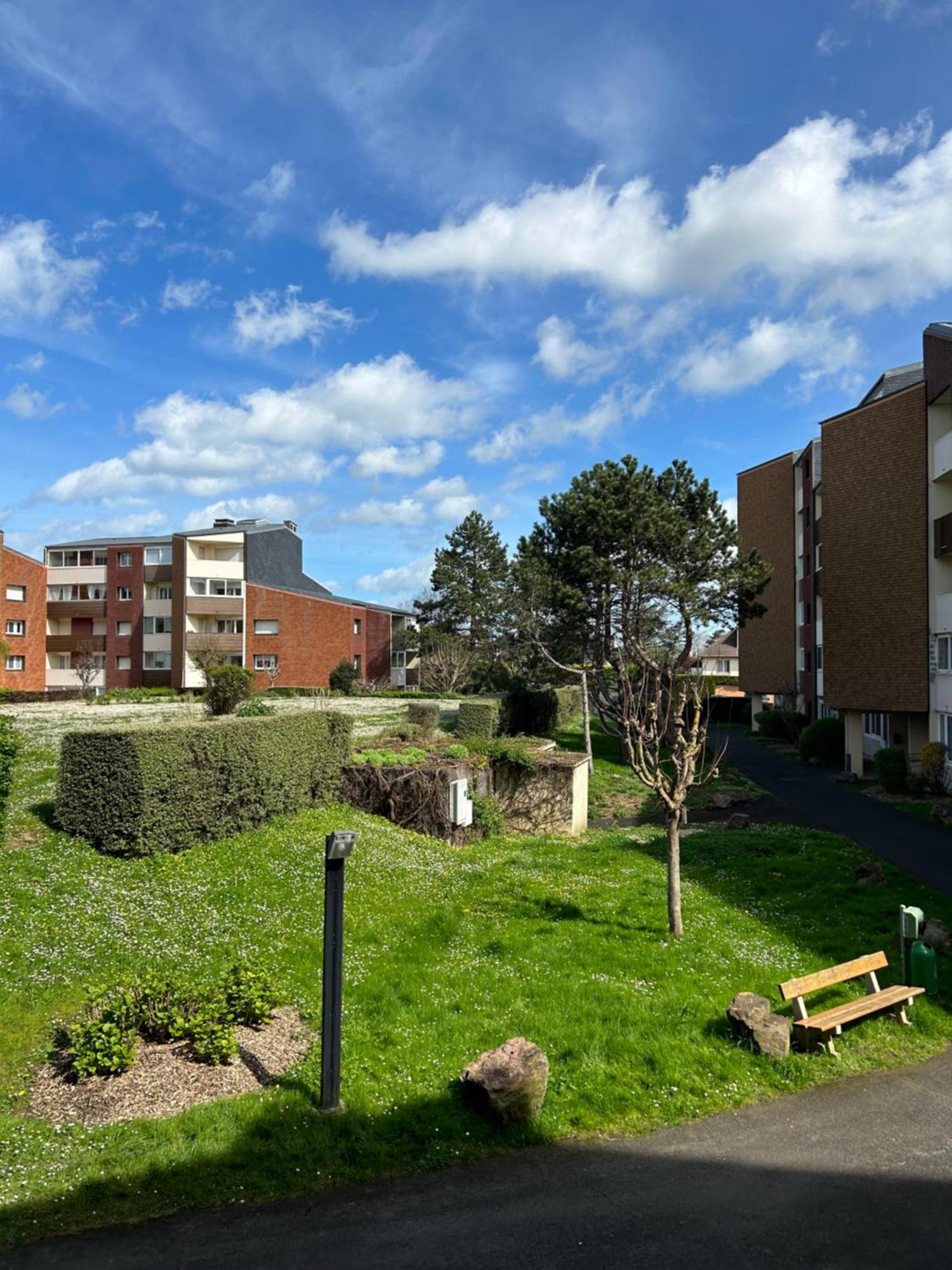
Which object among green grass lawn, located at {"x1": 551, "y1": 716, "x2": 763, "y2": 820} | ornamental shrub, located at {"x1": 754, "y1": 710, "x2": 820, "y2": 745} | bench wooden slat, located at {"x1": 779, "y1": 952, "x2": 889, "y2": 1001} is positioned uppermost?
bench wooden slat, located at {"x1": 779, "y1": 952, "x2": 889, "y2": 1001}

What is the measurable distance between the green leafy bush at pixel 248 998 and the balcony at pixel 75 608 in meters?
58.0

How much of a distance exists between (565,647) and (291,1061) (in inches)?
1311

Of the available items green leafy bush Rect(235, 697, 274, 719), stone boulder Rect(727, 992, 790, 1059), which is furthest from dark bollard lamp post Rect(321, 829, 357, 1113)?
green leafy bush Rect(235, 697, 274, 719)

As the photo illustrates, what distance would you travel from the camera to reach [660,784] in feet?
37.8

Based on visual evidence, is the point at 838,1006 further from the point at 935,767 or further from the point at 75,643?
the point at 75,643

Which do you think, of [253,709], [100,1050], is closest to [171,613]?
[253,709]

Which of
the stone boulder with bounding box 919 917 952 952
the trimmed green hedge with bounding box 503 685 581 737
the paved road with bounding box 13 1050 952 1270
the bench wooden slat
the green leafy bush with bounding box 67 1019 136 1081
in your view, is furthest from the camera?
the trimmed green hedge with bounding box 503 685 581 737

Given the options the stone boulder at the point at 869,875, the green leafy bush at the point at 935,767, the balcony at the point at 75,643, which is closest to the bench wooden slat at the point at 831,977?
the stone boulder at the point at 869,875

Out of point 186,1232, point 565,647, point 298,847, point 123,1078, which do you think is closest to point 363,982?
point 123,1078

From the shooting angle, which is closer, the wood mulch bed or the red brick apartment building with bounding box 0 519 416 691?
the wood mulch bed

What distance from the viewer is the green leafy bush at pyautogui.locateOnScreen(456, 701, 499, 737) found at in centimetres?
2838

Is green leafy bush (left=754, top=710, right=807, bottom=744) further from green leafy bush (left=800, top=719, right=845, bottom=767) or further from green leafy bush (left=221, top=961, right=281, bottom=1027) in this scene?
green leafy bush (left=221, top=961, right=281, bottom=1027)

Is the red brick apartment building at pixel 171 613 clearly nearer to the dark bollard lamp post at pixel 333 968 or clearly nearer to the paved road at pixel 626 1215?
the dark bollard lamp post at pixel 333 968

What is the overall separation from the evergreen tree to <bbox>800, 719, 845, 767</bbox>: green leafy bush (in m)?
30.3
